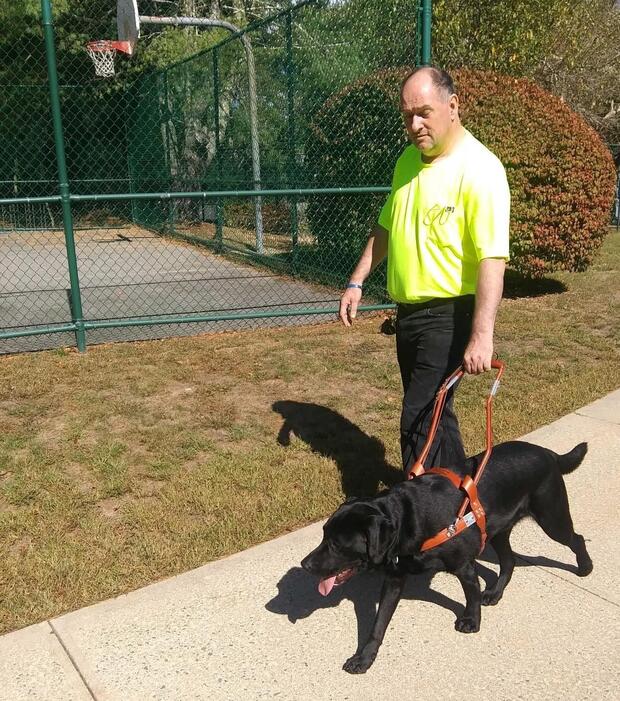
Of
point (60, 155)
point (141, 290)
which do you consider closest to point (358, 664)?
point (60, 155)

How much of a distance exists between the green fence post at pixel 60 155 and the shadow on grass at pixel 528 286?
5.00m

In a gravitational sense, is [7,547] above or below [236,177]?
below

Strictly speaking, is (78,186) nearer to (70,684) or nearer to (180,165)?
Answer: (180,165)

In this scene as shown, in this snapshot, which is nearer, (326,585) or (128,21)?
(326,585)

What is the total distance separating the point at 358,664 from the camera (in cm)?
246

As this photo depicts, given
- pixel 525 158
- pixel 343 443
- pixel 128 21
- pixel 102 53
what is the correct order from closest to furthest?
1. pixel 343 443
2. pixel 525 158
3. pixel 128 21
4. pixel 102 53

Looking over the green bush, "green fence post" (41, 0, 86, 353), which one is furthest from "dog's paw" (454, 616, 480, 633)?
the green bush

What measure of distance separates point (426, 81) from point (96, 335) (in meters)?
4.88

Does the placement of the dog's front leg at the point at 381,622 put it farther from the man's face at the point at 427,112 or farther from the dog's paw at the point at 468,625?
the man's face at the point at 427,112

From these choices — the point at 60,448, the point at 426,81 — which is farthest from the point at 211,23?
the point at 426,81

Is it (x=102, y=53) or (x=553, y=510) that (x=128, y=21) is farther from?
(x=553, y=510)

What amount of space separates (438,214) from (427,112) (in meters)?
0.38

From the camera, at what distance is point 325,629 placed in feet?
8.88

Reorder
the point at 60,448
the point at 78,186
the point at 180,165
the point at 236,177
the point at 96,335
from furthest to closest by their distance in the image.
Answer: the point at 78,186
the point at 180,165
the point at 236,177
the point at 96,335
the point at 60,448
